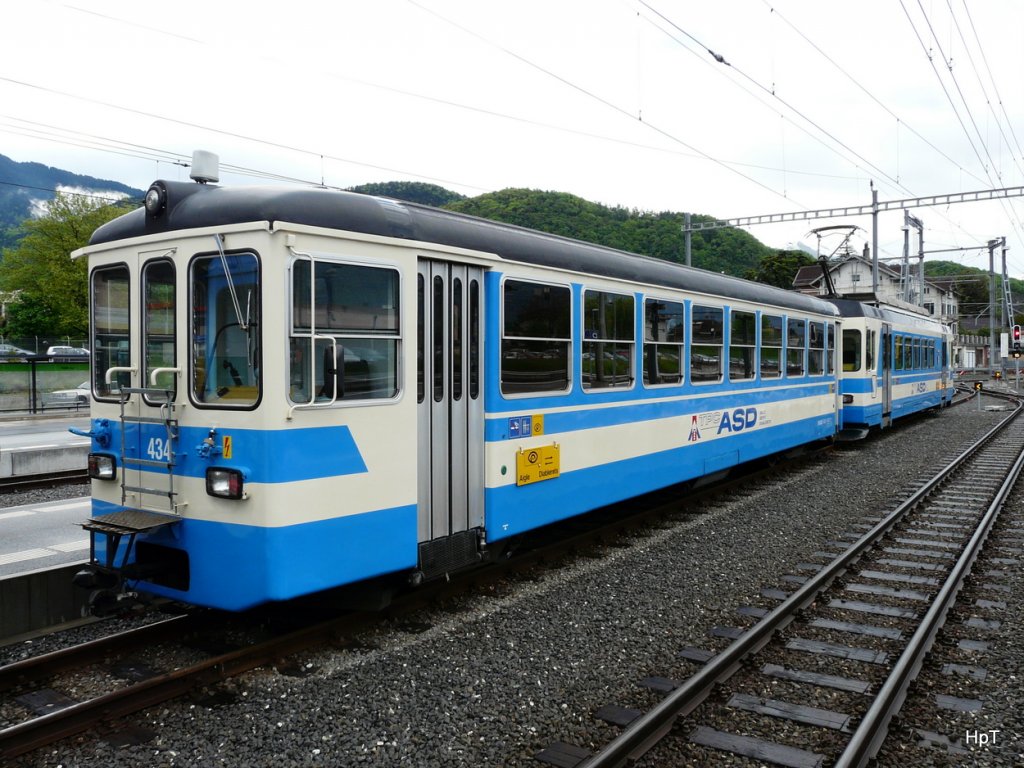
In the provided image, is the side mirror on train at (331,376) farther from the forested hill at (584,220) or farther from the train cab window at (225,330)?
the forested hill at (584,220)

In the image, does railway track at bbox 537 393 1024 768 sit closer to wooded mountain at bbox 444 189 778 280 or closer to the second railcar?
the second railcar

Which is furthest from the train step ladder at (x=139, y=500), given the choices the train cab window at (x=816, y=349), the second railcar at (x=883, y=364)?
the second railcar at (x=883, y=364)

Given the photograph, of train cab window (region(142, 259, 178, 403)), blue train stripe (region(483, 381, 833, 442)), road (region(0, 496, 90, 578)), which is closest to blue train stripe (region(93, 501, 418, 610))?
train cab window (region(142, 259, 178, 403))

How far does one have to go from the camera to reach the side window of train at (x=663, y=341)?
8.95 meters

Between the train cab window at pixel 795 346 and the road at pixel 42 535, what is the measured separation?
34.1 feet

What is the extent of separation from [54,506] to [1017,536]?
1155 cm

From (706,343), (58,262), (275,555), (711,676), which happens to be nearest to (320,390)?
(275,555)

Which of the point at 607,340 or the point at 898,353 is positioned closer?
the point at 607,340

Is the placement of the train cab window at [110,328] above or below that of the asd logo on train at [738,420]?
above

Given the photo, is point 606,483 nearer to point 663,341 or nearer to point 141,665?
point 663,341

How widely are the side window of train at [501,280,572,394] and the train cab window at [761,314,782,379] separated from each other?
5643 mm

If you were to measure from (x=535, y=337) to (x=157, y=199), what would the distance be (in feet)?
10.4

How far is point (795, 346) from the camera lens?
13648mm

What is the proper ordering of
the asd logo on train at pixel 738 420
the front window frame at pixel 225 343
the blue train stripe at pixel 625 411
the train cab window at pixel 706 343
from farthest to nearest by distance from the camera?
1. the asd logo on train at pixel 738 420
2. the train cab window at pixel 706 343
3. the blue train stripe at pixel 625 411
4. the front window frame at pixel 225 343
